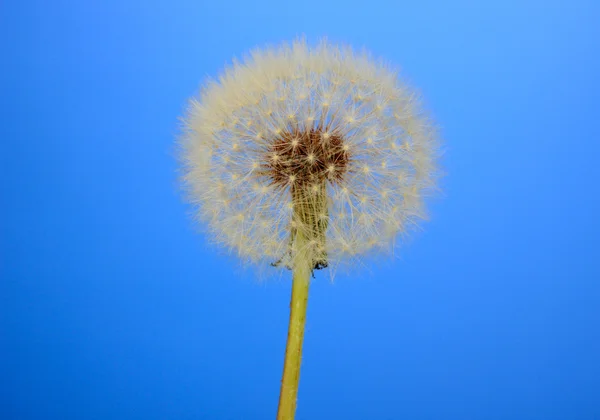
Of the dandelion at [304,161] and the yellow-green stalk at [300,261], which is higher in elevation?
the dandelion at [304,161]

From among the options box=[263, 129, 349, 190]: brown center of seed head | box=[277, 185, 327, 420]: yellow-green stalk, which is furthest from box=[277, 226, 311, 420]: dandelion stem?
box=[263, 129, 349, 190]: brown center of seed head

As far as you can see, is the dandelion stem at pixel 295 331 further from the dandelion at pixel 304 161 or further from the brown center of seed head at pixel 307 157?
the brown center of seed head at pixel 307 157

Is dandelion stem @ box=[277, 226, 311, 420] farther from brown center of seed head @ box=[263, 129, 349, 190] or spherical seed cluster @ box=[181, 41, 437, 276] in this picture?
brown center of seed head @ box=[263, 129, 349, 190]

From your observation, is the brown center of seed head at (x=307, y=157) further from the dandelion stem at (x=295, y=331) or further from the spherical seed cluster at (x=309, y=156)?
the dandelion stem at (x=295, y=331)

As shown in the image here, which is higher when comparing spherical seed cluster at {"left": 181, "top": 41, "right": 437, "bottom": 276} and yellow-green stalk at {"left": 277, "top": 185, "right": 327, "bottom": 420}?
spherical seed cluster at {"left": 181, "top": 41, "right": 437, "bottom": 276}

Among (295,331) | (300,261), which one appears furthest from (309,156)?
(295,331)

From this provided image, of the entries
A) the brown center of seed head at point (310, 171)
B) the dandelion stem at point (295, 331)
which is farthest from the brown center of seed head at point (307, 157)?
the dandelion stem at point (295, 331)

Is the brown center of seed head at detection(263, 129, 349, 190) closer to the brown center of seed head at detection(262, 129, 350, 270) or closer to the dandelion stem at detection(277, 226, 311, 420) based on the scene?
the brown center of seed head at detection(262, 129, 350, 270)

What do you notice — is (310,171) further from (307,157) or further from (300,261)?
(300,261)
